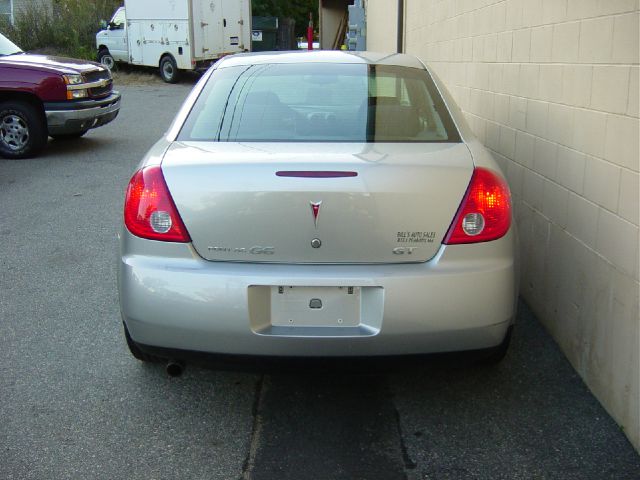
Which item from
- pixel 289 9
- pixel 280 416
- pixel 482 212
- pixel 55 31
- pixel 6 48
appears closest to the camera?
pixel 482 212

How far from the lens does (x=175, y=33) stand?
23469 millimetres

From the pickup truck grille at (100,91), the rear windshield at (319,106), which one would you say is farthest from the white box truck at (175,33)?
the rear windshield at (319,106)

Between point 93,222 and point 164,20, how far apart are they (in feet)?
56.8

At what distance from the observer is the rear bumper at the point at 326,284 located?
320cm

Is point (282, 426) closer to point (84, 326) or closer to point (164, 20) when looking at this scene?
point (84, 326)

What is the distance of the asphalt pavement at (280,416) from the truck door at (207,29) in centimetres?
1930

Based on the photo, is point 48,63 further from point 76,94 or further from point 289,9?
point 289,9

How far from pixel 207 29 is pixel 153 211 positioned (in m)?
21.7

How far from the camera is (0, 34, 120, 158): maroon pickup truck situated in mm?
10789

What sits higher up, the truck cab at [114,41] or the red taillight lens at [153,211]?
the truck cab at [114,41]

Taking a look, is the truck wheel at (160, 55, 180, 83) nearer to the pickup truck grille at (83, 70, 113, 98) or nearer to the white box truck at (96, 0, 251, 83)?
the white box truck at (96, 0, 251, 83)

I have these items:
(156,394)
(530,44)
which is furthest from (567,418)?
(530,44)

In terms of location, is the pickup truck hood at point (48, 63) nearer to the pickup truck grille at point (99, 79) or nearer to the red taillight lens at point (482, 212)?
the pickup truck grille at point (99, 79)

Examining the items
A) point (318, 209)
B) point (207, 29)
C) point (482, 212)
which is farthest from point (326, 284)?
point (207, 29)
